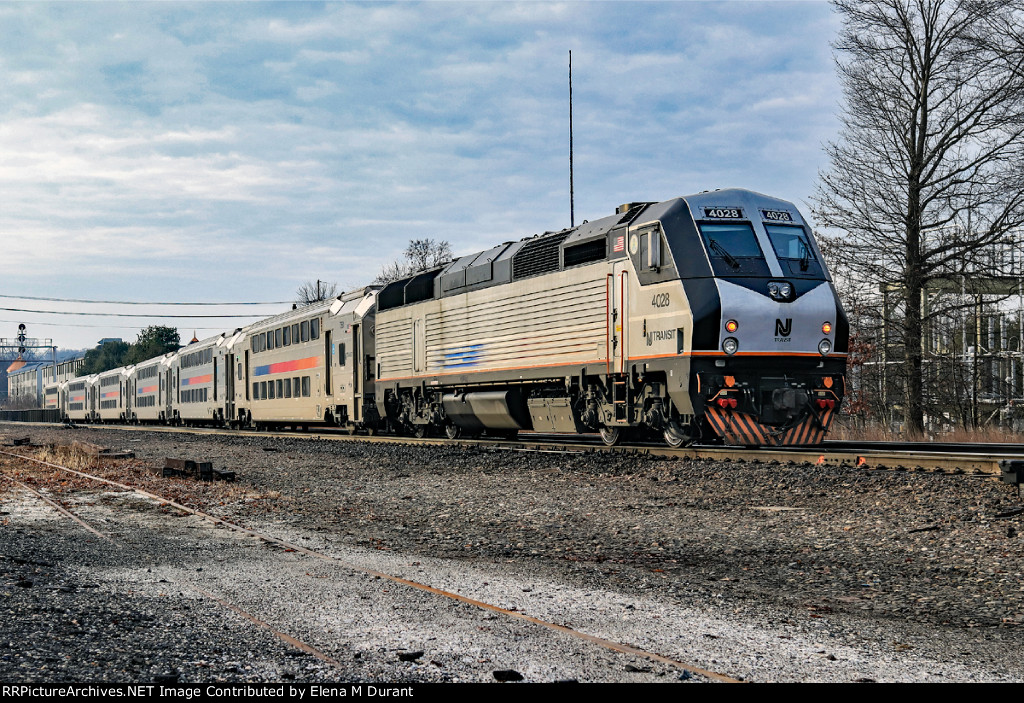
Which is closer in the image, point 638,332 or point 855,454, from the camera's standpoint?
point 855,454

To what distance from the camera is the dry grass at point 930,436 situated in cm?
2047

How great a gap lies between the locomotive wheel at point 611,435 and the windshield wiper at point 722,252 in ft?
12.8

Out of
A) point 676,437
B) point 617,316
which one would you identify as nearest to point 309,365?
point 617,316

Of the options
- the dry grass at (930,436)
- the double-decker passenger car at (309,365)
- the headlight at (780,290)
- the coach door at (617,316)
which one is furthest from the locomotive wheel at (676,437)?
the double-decker passenger car at (309,365)

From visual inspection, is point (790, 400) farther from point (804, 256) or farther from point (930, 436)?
point (930, 436)

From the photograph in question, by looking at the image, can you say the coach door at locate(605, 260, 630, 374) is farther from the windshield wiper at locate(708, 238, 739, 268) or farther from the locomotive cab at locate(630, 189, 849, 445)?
the windshield wiper at locate(708, 238, 739, 268)

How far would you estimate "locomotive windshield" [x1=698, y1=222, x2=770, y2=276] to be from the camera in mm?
14211

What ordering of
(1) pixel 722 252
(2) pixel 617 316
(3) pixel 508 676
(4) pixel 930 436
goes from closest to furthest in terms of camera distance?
(3) pixel 508 676, (1) pixel 722 252, (2) pixel 617 316, (4) pixel 930 436

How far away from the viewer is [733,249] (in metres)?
14.4

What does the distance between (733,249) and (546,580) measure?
29.2 feet

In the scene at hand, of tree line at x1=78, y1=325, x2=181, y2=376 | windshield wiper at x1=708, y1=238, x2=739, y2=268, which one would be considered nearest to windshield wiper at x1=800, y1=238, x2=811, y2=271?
windshield wiper at x1=708, y1=238, x2=739, y2=268

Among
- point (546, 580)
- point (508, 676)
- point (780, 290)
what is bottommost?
point (546, 580)

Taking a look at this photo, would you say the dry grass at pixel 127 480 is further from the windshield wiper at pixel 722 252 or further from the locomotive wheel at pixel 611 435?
the windshield wiper at pixel 722 252
